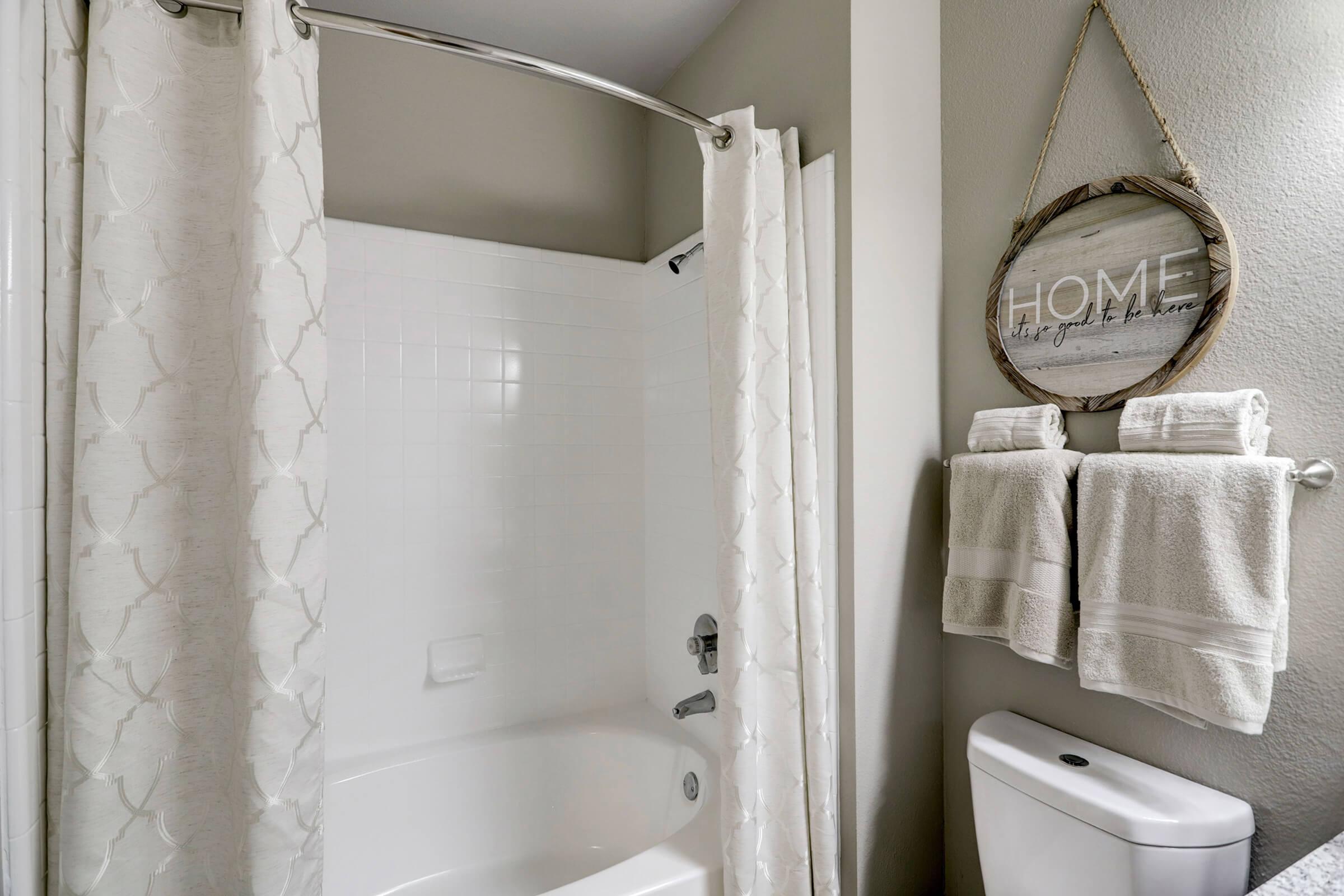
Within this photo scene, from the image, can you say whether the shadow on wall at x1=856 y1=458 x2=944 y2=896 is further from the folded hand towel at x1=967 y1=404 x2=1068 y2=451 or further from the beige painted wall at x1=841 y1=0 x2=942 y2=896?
the folded hand towel at x1=967 y1=404 x2=1068 y2=451

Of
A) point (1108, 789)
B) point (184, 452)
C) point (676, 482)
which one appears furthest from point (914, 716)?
point (184, 452)

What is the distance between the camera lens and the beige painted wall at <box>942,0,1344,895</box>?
925 mm

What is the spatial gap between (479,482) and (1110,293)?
162 cm

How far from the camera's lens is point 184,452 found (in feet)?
3.22

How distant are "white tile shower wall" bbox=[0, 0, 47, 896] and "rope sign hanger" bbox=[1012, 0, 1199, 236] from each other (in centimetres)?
160

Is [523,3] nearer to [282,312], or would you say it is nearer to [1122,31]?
[282,312]

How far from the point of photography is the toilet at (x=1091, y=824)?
94 centimetres

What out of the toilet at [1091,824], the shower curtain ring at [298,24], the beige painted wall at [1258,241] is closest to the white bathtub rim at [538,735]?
the toilet at [1091,824]

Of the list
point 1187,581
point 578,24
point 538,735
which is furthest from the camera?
point 538,735

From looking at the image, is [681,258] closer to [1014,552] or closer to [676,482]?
[676,482]

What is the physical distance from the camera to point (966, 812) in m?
1.41

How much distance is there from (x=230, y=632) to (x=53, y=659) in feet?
0.67

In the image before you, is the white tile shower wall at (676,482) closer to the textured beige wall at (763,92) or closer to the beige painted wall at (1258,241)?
the textured beige wall at (763,92)

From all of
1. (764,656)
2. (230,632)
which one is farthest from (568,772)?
(230,632)
